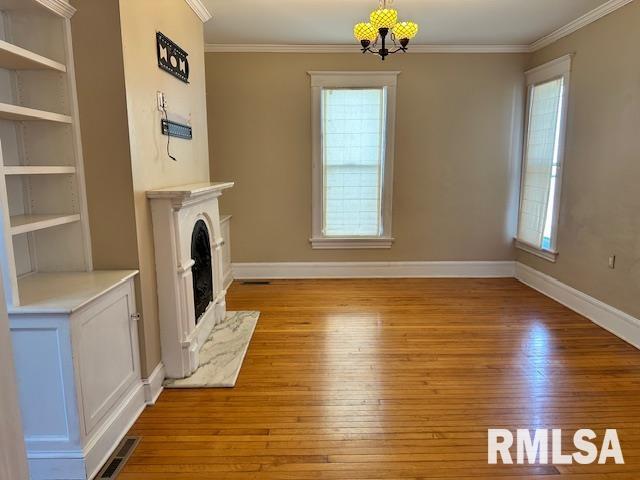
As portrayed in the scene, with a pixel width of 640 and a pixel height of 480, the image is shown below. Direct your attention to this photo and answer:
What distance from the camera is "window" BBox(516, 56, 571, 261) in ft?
14.2

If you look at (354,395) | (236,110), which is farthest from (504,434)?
(236,110)

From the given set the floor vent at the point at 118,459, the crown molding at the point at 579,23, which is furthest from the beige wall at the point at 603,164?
the floor vent at the point at 118,459

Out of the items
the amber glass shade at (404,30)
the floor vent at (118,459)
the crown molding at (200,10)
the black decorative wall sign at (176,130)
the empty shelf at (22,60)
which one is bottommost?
the floor vent at (118,459)

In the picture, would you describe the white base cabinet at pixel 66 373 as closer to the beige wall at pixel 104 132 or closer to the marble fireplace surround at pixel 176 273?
the beige wall at pixel 104 132

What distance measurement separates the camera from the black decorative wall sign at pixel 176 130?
281 centimetres

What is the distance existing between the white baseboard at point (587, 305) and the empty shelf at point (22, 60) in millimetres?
4291

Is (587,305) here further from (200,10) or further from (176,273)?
(200,10)

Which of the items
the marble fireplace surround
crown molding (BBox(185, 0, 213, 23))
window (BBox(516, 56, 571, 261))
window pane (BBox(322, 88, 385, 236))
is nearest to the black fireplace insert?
the marble fireplace surround

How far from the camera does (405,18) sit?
13.1 feet

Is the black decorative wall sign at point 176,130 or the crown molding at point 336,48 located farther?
the crown molding at point 336,48

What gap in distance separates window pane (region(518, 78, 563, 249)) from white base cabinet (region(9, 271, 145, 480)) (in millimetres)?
4255

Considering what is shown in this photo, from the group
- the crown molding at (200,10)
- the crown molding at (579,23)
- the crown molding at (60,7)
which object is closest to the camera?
the crown molding at (60,7)

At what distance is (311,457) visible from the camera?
6.95ft

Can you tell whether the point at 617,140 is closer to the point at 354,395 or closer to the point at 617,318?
the point at 617,318
